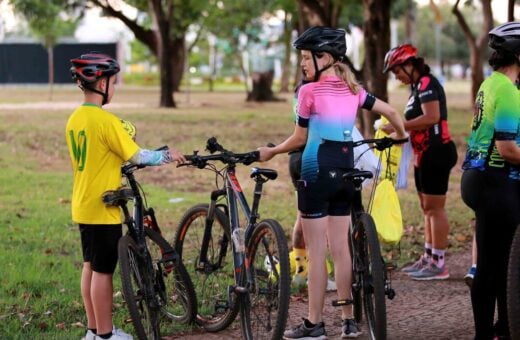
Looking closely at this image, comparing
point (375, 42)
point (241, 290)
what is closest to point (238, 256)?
point (241, 290)

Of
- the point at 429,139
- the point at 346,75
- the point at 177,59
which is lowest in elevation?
the point at 429,139

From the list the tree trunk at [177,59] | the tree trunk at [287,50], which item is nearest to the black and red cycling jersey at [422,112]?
the tree trunk at [177,59]

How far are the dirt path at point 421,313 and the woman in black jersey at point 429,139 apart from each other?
0.31 m

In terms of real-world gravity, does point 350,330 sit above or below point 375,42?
below

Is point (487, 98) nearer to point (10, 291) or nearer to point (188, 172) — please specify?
point (10, 291)

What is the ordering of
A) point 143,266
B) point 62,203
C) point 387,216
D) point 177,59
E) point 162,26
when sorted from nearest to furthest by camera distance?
1. point 143,266
2. point 387,216
3. point 62,203
4. point 162,26
5. point 177,59

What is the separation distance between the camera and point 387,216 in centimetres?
687

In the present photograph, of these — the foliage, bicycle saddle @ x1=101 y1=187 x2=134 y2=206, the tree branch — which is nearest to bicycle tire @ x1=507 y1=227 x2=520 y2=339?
bicycle saddle @ x1=101 y1=187 x2=134 y2=206

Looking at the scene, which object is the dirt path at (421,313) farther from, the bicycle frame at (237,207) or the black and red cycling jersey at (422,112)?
the black and red cycling jersey at (422,112)

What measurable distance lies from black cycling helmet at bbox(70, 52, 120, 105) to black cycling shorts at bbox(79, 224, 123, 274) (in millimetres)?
768

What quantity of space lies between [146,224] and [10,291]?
202cm

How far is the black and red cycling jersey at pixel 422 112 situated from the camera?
24.8 ft

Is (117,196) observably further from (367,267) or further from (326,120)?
(367,267)

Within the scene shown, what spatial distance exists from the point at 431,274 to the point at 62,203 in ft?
19.5
